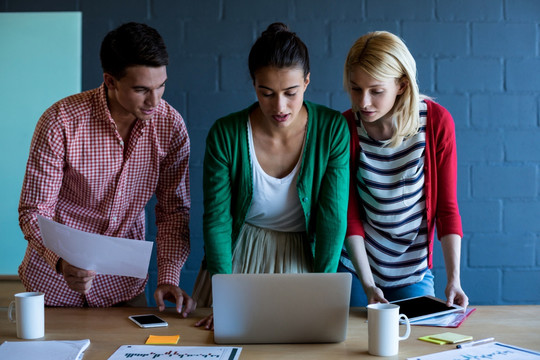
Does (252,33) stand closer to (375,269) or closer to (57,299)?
(375,269)

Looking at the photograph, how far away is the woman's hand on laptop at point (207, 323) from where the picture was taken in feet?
4.69

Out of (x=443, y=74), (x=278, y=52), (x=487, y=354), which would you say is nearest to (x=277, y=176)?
(x=278, y=52)

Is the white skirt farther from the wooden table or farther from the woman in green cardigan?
the wooden table

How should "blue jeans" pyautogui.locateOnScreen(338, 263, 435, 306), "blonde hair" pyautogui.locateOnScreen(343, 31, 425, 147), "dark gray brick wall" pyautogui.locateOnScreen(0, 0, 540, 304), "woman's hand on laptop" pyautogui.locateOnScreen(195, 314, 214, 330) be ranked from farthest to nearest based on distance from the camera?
"dark gray brick wall" pyautogui.locateOnScreen(0, 0, 540, 304), "blue jeans" pyautogui.locateOnScreen(338, 263, 435, 306), "blonde hair" pyautogui.locateOnScreen(343, 31, 425, 147), "woman's hand on laptop" pyautogui.locateOnScreen(195, 314, 214, 330)

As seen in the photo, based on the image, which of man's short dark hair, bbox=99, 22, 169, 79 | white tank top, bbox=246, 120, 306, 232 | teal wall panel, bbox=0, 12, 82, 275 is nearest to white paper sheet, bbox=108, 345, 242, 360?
white tank top, bbox=246, 120, 306, 232

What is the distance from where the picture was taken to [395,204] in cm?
179

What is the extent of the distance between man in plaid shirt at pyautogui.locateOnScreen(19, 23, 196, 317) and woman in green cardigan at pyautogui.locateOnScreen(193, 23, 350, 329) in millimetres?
204

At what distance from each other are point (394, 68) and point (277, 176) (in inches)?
18.4

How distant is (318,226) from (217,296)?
1.53 feet

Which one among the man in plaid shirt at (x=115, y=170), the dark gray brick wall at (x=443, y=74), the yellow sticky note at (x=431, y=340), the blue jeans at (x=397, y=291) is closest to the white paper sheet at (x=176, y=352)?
the man in plaid shirt at (x=115, y=170)

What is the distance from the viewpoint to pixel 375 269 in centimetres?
189

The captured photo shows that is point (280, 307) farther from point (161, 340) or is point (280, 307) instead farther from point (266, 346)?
point (161, 340)

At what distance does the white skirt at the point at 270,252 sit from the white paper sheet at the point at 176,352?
486mm

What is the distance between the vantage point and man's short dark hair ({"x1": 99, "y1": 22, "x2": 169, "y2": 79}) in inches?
65.0
